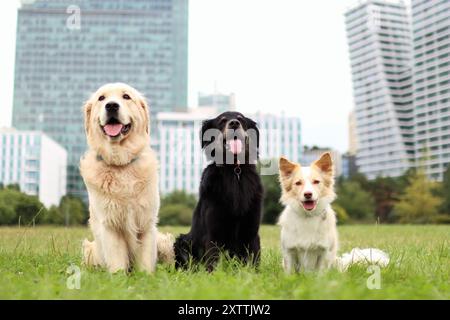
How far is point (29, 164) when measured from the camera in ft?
360

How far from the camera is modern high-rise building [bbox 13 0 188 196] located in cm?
16838

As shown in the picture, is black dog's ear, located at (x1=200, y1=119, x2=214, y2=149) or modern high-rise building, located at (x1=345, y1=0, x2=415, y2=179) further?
modern high-rise building, located at (x1=345, y1=0, x2=415, y2=179)

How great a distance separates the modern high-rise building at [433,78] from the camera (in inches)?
3275

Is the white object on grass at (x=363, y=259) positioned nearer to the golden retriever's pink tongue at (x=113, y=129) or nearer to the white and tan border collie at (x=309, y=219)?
the white and tan border collie at (x=309, y=219)

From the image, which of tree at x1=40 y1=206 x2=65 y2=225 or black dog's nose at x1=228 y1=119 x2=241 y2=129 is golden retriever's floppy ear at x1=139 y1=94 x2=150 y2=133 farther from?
tree at x1=40 y1=206 x2=65 y2=225

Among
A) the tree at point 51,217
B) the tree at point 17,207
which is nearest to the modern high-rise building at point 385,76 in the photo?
the tree at point 51,217

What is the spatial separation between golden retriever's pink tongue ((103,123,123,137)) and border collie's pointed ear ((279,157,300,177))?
6.03 ft

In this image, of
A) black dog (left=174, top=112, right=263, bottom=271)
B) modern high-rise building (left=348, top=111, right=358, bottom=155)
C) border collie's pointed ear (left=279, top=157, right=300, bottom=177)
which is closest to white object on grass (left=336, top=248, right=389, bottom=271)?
black dog (left=174, top=112, right=263, bottom=271)

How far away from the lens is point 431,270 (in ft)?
19.2

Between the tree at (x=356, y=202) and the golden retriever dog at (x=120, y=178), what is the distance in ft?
157

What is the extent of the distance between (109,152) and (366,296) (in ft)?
9.94

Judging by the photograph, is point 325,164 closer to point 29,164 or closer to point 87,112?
point 87,112

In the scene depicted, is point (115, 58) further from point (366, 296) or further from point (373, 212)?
point (366, 296)

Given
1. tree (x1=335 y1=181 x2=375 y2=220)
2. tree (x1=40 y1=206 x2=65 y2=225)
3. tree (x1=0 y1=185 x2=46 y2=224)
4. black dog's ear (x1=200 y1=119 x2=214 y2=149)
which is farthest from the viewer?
tree (x1=335 y1=181 x2=375 y2=220)
